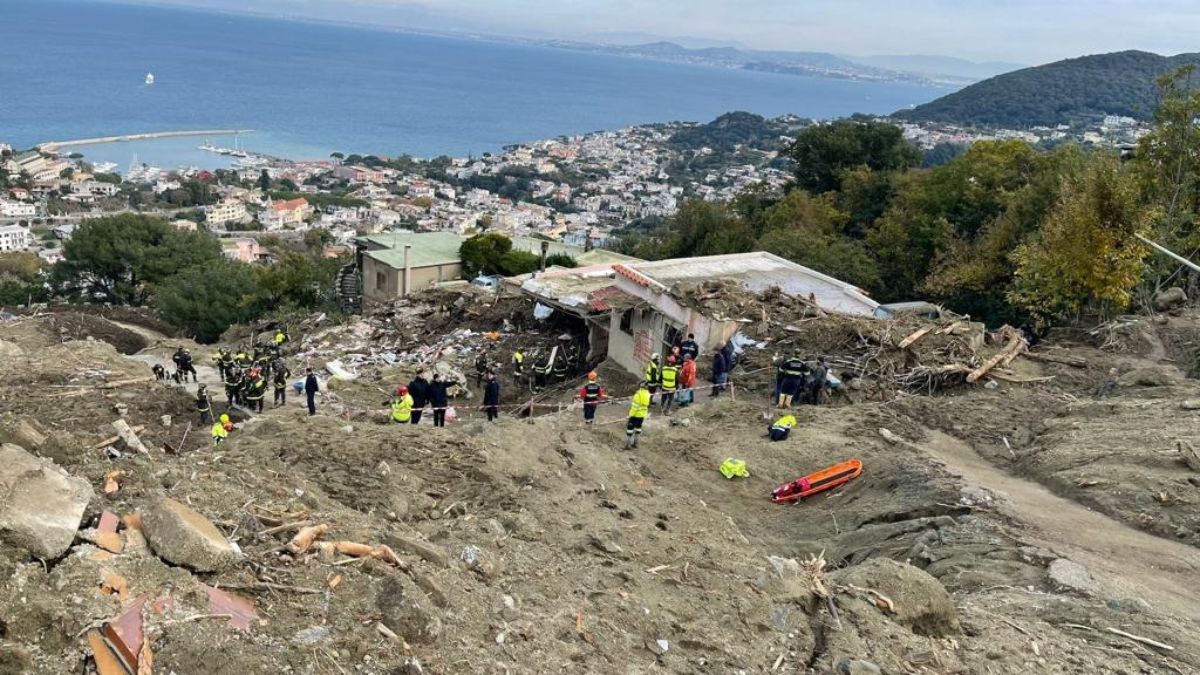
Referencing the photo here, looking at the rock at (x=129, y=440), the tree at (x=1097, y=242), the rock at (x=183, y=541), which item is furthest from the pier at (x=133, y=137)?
the rock at (x=183, y=541)

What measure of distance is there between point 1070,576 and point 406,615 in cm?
622

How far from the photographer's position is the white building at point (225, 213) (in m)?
88.9

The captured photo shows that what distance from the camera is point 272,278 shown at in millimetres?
32938

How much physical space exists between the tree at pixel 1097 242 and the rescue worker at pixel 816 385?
23.7 ft

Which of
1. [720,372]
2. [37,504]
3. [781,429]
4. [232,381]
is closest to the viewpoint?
[37,504]

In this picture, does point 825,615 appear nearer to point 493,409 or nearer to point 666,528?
point 666,528

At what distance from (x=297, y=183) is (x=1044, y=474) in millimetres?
115552

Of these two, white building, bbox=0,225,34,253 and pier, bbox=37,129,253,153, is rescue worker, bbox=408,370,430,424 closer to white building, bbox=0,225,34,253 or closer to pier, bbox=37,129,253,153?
white building, bbox=0,225,34,253

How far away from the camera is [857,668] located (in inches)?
248

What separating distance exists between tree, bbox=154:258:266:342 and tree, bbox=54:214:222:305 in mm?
7234

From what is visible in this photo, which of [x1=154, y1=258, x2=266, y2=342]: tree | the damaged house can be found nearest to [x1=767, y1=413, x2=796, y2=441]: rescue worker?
the damaged house

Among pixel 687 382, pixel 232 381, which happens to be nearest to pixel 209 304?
pixel 232 381

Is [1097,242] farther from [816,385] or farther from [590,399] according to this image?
[590,399]

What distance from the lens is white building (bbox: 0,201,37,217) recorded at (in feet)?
274
